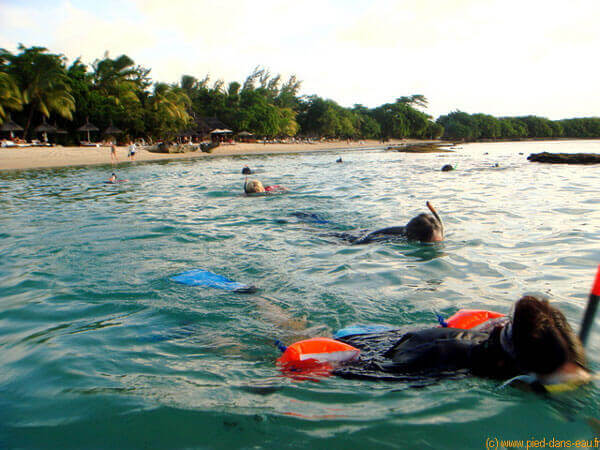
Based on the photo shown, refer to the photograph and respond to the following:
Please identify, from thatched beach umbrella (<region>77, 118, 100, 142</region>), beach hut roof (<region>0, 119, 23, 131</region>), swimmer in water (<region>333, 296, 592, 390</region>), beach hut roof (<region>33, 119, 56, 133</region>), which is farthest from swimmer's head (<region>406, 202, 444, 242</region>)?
thatched beach umbrella (<region>77, 118, 100, 142</region>)

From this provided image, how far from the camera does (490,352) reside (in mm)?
2238

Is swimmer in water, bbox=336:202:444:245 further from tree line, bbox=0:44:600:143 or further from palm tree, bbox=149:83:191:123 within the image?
palm tree, bbox=149:83:191:123

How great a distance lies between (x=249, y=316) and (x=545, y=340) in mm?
2551

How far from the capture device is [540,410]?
210 cm

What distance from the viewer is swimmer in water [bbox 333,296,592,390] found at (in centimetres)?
190

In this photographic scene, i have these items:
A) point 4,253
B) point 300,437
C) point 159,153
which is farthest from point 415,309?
point 159,153

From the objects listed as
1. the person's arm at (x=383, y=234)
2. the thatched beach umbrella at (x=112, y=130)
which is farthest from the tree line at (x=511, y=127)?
the person's arm at (x=383, y=234)

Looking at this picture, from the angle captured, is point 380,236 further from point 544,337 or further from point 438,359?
point 544,337

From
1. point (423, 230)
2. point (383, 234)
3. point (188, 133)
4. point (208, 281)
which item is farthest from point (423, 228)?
point (188, 133)

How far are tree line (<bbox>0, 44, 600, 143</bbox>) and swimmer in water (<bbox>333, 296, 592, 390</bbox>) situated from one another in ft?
119

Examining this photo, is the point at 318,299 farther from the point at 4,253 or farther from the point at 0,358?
the point at 4,253

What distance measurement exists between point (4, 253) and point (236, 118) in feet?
176

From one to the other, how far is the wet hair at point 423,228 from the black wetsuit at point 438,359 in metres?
3.76

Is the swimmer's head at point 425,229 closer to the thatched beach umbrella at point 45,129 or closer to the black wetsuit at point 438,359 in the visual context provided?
the black wetsuit at point 438,359
